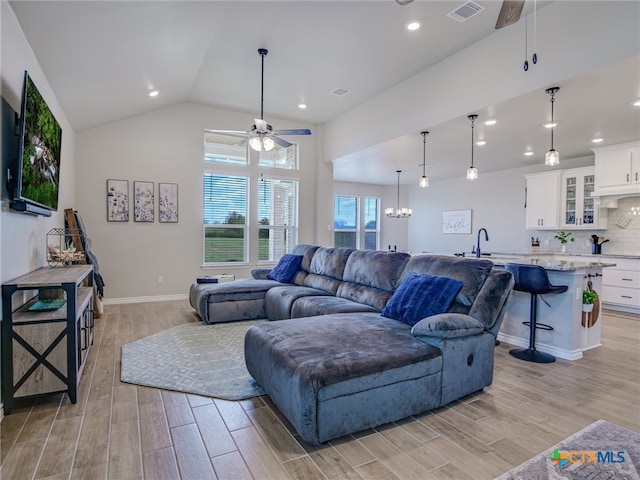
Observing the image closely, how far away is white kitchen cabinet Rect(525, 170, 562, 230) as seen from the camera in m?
6.91

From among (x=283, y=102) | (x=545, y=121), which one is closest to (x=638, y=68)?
(x=545, y=121)

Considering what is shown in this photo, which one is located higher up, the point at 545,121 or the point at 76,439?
the point at 545,121

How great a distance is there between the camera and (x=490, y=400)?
258cm

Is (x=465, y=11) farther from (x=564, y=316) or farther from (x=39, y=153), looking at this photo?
(x=39, y=153)

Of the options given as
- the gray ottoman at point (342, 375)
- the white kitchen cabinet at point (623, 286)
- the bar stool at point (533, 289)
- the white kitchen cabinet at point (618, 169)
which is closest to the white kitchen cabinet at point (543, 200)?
the white kitchen cabinet at point (618, 169)

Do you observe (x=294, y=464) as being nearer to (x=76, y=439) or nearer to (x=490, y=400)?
(x=76, y=439)

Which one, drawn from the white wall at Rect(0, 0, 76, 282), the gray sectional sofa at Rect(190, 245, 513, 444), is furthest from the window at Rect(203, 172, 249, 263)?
the gray sectional sofa at Rect(190, 245, 513, 444)

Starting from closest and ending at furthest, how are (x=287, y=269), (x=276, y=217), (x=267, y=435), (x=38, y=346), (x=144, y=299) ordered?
(x=267, y=435), (x=38, y=346), (x=287, y=269), (x=144, y=299), (x=276, y=217)

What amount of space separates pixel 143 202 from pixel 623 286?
27.1ft

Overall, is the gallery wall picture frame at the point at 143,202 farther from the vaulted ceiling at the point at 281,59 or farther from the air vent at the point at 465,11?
the air vent at the point at 465,11

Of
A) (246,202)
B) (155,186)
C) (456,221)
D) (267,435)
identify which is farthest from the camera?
(456,221)

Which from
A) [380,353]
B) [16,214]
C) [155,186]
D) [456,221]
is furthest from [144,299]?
[456,221]

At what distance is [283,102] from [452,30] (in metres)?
3.21

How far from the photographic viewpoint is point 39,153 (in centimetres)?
292
